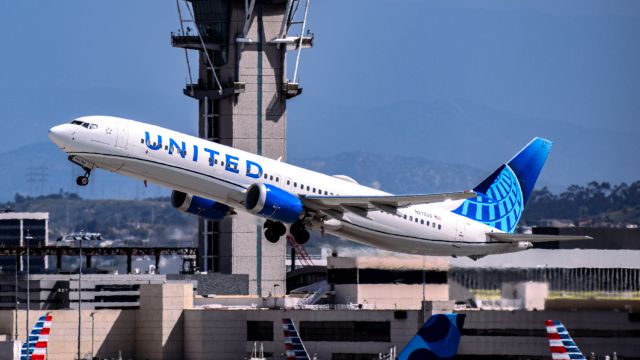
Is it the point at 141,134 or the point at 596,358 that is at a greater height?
the point at 141,134

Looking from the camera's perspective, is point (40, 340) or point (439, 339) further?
point (40, 340)

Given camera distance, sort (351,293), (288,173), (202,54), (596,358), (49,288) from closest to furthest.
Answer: (288,173) → (596,358) → (351,293) → (49,288) → (202,54)

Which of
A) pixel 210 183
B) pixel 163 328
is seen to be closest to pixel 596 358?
pixel 210 183

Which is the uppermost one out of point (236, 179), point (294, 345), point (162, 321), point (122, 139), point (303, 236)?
point (122, 139)

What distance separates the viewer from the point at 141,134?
286 feet

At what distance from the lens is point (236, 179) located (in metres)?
90.3

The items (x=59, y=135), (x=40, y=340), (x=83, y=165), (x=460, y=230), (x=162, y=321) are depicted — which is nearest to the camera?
(x=59, y=135)

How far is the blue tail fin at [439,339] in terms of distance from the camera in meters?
76.7

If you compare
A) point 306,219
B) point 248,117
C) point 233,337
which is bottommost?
point 233,337

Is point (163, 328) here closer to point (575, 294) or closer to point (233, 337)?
point (233, 337)

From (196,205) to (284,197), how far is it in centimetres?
775

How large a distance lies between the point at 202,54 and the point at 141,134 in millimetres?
99491

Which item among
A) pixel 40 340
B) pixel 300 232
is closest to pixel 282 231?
pixel 300 232

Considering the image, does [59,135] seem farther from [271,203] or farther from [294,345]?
[294,345]
